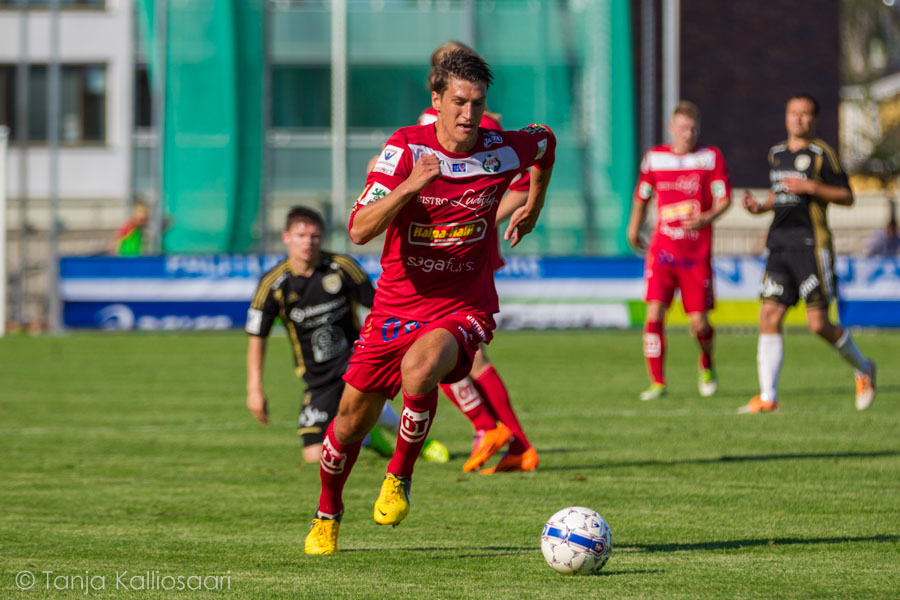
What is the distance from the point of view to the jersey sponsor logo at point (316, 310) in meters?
8.31

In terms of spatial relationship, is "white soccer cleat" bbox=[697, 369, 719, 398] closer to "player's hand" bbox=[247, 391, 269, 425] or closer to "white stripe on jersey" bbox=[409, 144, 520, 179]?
"player's hand" bbox=[247, 391, 269, 425]

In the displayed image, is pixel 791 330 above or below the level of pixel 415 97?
below

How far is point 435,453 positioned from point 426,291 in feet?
9.50

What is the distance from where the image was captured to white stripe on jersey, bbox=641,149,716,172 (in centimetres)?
1203

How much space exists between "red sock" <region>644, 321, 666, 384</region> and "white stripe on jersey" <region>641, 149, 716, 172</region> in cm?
137

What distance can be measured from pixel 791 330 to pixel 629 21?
17.9 feet

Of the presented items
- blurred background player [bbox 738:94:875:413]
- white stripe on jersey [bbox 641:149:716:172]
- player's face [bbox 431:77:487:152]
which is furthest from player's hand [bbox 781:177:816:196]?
player's face [bbox 431:77:487:152]

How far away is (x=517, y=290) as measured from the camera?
65.8ft

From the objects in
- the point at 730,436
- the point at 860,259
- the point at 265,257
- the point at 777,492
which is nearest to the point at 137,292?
the point at 265,257

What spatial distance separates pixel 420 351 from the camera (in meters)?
5.48

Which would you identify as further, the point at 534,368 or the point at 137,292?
the point at 137,292

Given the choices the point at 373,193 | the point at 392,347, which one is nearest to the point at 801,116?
the point at 392,347

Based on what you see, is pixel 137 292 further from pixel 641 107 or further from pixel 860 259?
pixel 860 259

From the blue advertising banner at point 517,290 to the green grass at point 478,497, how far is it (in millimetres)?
6579
